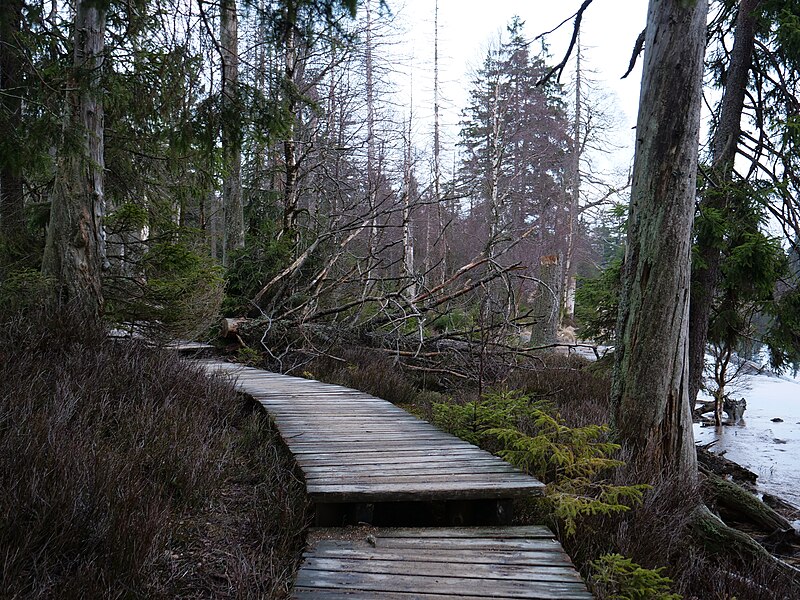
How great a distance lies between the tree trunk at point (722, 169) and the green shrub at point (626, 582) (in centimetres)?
543

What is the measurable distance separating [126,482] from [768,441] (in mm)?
11041

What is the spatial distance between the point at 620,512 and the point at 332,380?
5.09 metres

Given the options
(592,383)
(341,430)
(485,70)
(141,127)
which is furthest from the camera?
(485,70)

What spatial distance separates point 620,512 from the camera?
338 cm

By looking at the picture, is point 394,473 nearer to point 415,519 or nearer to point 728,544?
point 415,519

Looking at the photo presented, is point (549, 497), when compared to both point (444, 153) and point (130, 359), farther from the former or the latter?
point (444, 153)

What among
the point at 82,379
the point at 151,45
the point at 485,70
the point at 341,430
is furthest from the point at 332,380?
the point at 485,70

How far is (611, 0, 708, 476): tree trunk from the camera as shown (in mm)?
4086

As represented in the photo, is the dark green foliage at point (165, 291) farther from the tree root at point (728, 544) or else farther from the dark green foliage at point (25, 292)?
the tree root at point (728, 544)

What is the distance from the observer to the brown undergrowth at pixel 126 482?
2.15m

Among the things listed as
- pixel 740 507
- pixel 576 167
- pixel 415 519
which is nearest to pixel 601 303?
pixel 740 507

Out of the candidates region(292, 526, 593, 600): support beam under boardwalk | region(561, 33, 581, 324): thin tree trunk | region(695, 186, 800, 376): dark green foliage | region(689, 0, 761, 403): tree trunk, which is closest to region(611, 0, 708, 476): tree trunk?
region(292, 526, 593, 600): support beam under boardwalk

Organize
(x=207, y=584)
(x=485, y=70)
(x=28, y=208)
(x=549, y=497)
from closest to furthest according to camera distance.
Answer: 1. (x=207, y=584)
2. (x=549, y=497)
3. (x=28, y=208)
4. (x=485, y=70)

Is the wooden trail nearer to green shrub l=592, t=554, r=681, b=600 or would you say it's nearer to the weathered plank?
the weathered plank
